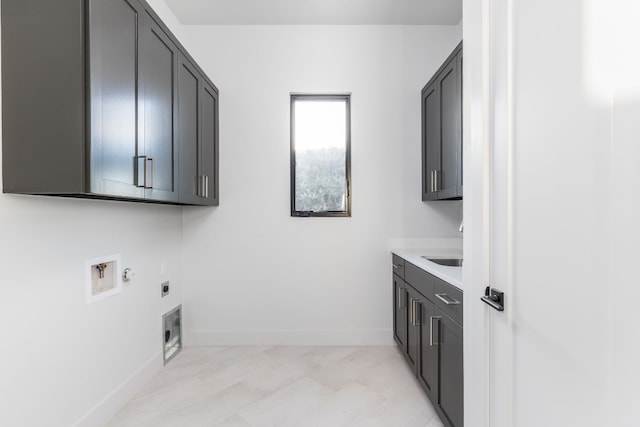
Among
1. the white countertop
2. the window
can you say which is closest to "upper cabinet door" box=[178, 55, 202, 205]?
the window

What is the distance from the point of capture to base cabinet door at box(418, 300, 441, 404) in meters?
1.84

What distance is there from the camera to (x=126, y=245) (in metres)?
2.08

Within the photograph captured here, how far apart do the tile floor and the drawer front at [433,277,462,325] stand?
2.42ft

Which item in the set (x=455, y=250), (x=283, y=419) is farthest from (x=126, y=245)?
(x=455, y=250)

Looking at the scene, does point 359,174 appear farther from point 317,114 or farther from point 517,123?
point 517,123

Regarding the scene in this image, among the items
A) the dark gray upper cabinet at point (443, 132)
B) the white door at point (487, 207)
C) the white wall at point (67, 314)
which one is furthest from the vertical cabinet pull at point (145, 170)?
the dark gray upper cabinet at point (443, 132)

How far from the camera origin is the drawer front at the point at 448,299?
4.96ft

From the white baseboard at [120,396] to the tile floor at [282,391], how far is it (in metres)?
0.04

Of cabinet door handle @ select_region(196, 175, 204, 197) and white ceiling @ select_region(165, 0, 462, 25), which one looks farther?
white ceiling @ select_region(165, 0, 462, 25)

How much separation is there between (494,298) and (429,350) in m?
1.10

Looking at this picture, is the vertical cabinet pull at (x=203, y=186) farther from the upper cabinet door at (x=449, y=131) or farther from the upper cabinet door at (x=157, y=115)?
the upper cabinet door at (x=449, y=131)

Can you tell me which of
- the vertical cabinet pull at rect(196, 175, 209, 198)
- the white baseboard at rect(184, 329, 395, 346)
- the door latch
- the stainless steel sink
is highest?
the vertical cabinet pull at rect(196, 175, 209, 198)

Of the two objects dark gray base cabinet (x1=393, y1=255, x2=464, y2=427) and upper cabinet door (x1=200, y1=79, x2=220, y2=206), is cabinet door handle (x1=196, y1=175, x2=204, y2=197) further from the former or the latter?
dark gray base cabinet (x1=393, y1=255, x2=464, y2=427)

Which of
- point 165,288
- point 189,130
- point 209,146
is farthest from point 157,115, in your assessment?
point 165,288
